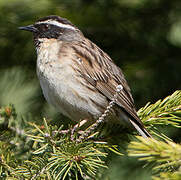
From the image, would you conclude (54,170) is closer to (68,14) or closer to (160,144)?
Result: (160,144)

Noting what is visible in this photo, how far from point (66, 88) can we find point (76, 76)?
260 millimetres

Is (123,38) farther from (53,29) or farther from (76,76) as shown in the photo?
(76,76)

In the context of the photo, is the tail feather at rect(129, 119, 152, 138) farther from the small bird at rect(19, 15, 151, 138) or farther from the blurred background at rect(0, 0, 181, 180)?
the blurred background at rect(0, 0, 181, 180)

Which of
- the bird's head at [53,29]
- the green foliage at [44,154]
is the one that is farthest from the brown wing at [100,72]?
the green foliage at [44,154]

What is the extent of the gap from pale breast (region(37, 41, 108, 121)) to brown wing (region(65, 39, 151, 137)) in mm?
121

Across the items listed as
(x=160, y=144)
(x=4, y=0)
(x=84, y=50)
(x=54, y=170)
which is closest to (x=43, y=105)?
(x=84, y=50)

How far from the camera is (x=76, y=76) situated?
4.52 m

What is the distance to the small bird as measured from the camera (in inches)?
172

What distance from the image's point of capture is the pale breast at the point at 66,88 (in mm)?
4348

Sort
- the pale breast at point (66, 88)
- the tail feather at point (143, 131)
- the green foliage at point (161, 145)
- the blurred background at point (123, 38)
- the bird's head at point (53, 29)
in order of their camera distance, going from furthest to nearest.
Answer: the blurred background at point (123, 38) < the bird's head at point (53, 29) < the pale breast at point (66, 88) < the tail feather at point (143, 131) < the green foliage at point (161, 145)

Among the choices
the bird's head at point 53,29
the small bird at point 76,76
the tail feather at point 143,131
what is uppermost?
the bird's head at point 53,29

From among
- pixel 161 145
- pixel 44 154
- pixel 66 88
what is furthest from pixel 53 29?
pixel 161 145

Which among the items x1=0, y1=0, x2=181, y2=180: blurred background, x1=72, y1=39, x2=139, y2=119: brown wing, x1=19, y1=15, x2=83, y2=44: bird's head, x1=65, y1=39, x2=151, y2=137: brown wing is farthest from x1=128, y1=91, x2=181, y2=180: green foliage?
x1=19, y1=15, x2=83, y2=44: bird's head

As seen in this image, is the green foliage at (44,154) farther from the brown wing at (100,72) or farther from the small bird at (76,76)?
the brown wing at (100,72)
